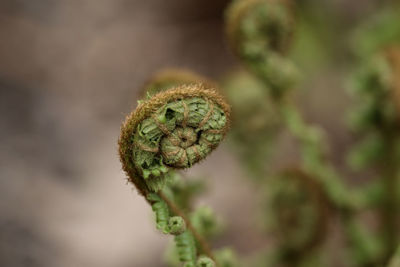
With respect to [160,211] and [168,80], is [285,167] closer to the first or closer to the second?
[168,80]

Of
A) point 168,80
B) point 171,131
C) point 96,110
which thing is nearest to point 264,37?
point 168,80

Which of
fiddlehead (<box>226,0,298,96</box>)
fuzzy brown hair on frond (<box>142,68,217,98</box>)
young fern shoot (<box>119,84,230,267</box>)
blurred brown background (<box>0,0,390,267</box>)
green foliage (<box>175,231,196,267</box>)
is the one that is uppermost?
blurred brown background (<box>0,0,390,267</box>)

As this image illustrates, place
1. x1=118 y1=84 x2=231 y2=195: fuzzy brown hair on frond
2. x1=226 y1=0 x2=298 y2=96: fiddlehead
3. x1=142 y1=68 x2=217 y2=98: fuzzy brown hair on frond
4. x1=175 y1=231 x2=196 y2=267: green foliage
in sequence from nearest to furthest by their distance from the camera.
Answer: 1. x1=118 y1=84 x2=231 y2=195: fuzzy brown hair on frond
2. x1=175 y1=231 x2=196 y2=267: green foliage
3. x1=142 y1=68 x2=217 y2=98: fuzzy brown hair on frond
4. x1=226 y1=0 x2=298 y2=96: fiddlehead

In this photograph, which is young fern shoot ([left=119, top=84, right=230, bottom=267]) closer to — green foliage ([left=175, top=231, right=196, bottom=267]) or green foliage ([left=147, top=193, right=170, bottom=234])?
green foliage ([left=147, top=193, right=170, bottom=234])

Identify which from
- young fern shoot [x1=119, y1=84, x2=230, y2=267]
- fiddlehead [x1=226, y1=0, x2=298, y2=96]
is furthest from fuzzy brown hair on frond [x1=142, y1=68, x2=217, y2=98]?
young fern shoot [x1=119, y1=84, x2=230, y2=267]

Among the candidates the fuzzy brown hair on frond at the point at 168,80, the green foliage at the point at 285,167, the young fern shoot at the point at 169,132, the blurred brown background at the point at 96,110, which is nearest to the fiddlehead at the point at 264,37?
the green foliage at the point at 285,167

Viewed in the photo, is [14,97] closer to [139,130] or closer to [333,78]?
[333,78]

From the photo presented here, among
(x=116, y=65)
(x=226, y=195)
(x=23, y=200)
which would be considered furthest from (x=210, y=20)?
(x=23, y=200)
